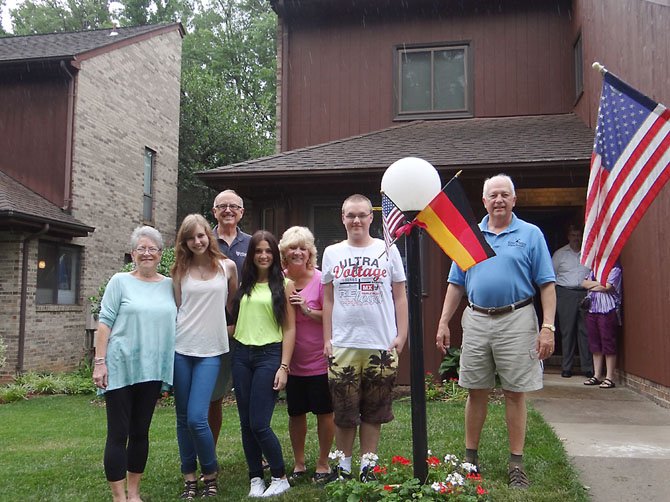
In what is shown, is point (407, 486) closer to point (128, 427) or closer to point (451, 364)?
point (128, 427)

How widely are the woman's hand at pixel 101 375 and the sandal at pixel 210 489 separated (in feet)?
2.93

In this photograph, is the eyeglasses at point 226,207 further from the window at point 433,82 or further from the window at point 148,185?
the window at point 148,185

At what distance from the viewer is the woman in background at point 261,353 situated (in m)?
3.80

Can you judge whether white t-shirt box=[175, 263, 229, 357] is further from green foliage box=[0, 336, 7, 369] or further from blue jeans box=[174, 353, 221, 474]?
green foliage box=[0, 336, 7, 369]

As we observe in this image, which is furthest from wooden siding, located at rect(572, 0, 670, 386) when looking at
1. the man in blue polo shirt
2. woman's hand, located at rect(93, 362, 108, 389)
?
woman's hand, located at rect(93, 362, 108, 389)

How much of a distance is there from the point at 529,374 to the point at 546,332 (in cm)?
27

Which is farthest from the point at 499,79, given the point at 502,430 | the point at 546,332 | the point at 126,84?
the point at 126,84

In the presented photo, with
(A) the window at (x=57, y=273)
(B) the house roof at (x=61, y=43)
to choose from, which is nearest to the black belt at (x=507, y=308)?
(A) the window at (x=57, y=273)

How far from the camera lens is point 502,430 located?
5371 millimetres

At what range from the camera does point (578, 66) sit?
9578 millimetres

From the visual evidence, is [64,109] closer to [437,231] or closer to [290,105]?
[290,105]

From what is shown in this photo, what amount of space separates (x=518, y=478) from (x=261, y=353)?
1.69m

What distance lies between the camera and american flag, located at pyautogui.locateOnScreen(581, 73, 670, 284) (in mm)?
3578

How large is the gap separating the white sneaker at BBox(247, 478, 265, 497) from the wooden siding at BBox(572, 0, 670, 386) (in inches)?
162
